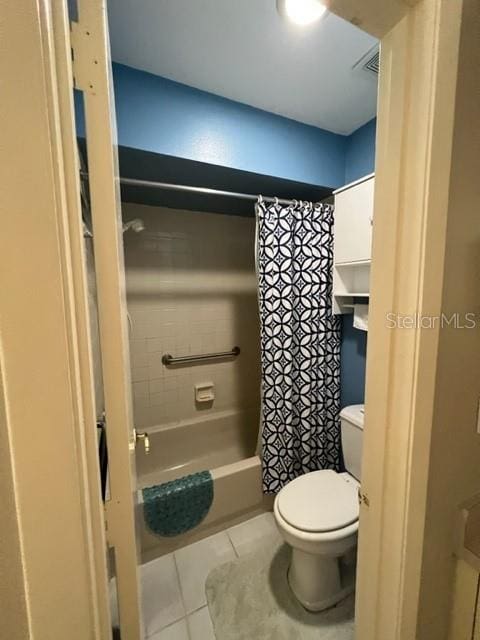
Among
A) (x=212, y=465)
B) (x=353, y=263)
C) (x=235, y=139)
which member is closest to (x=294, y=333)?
(x=353, y=263)

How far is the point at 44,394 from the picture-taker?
341 millimetres

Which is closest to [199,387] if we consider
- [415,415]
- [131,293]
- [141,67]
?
[131,293]

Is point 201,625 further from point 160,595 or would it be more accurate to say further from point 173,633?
point 160,595

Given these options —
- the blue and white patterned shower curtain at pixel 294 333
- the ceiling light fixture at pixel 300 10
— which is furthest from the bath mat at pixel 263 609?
the ceiling light fixture at pixel 300 10

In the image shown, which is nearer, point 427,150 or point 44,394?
point 44,394

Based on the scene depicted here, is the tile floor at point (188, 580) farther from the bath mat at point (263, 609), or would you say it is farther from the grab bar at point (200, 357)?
the grab bar at point (200, 357)

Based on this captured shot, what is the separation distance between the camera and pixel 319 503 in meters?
1.23

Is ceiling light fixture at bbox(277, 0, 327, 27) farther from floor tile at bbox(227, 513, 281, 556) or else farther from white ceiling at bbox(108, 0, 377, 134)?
floor tile at bbox(227, 513, 281, 556)

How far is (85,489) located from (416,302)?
71cm

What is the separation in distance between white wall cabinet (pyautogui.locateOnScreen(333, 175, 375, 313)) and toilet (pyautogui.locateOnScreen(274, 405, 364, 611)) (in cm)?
102

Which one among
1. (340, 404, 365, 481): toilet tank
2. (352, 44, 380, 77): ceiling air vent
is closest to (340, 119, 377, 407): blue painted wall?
(340, 404, 365, 481): toilet tank

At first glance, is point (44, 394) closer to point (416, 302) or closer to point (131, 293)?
point (416, 302)

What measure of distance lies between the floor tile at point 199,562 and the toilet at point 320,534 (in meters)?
0.39

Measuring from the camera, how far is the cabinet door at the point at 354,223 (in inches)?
54.0
